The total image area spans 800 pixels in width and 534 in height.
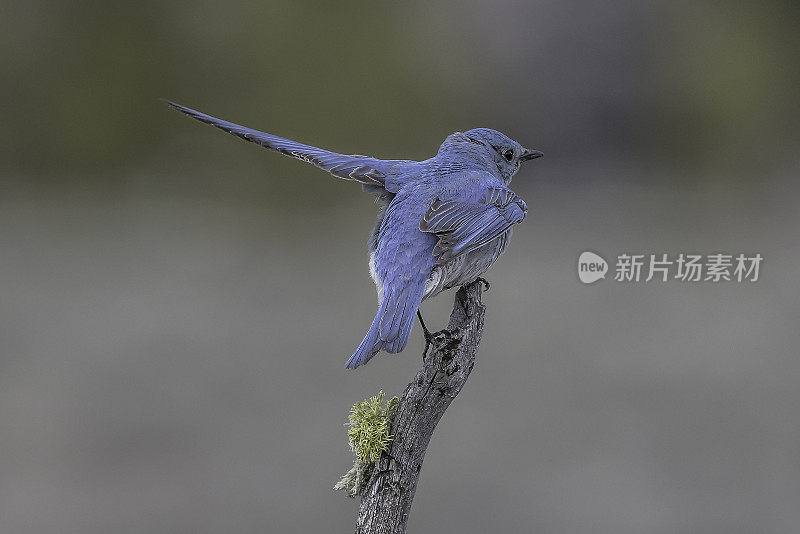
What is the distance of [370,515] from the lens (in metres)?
1.78

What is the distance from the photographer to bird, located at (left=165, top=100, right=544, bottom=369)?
1864mm

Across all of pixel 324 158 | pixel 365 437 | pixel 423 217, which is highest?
pixel 324 158

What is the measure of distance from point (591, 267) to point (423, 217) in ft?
5.50

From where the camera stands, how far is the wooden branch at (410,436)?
1783 millimetres

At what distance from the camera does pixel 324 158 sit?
2121 millimetres

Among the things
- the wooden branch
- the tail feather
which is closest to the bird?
the tail feather

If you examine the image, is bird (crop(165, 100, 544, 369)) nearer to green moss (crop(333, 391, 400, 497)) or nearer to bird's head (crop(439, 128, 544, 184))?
bird's head (crop(439, 128, 544, 184))

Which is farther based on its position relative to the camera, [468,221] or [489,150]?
[489,150]

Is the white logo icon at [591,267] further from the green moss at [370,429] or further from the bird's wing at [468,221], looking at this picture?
the green moss at [370,429]

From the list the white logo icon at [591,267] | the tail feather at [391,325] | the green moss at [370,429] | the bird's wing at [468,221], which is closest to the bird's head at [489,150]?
the bird's wing at [468,221]

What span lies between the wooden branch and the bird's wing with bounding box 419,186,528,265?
0.73 ft

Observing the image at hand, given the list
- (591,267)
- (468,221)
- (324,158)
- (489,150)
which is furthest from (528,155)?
(591,267)

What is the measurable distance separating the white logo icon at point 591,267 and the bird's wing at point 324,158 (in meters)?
1.42

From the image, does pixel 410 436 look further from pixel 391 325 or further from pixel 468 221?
Result: pixel 468 221
